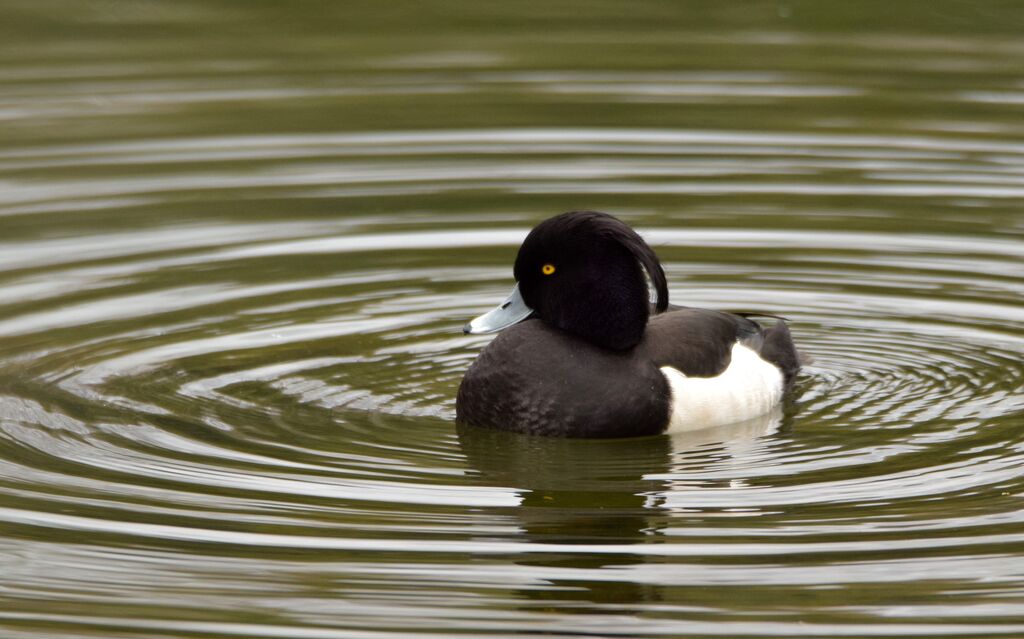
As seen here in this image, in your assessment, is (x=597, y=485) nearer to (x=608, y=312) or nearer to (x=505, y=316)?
(x=608, y=312)

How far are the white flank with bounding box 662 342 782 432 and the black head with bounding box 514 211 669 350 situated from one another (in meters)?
0.32

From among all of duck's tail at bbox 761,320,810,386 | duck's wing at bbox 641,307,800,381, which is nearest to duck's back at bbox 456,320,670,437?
duck's wing at bbox 641,307,800,381

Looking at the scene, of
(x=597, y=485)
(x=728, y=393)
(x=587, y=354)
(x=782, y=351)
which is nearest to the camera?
(x=597, y=485)

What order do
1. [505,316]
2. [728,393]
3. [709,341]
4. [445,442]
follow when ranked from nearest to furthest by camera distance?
1. [445,442]
2. [505,316]
3. [728,393]
4. [709,341]

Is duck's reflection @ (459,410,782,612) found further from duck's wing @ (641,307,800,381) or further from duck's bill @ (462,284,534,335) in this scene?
duck's bill @ (462,284,534,335)

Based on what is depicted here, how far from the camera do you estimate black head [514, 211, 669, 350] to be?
301 inches

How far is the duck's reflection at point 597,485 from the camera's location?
5.98 meters

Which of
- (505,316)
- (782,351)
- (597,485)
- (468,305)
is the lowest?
(597,485)

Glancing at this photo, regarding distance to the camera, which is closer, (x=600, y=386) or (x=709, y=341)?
(x=600, y=386)

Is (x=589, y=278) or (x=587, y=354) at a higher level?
(x=589, y=278)

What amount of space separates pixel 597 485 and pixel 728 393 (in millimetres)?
1205

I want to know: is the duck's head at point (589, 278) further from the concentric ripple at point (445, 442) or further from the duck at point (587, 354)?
the concentric ripple at point (445, 442)

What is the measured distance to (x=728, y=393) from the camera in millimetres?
8023

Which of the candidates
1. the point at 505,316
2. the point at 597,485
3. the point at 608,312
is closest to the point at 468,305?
the point at 505,316
